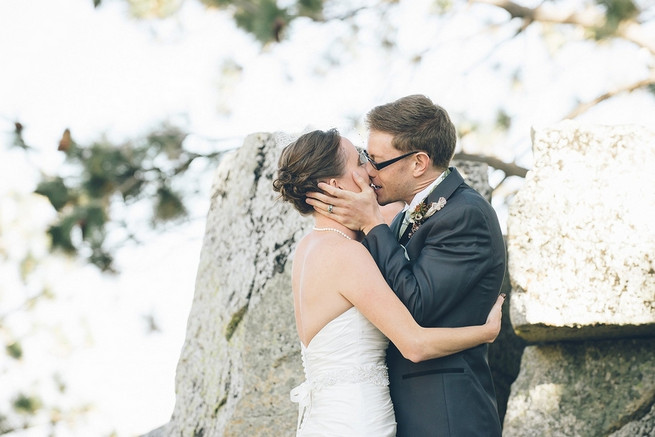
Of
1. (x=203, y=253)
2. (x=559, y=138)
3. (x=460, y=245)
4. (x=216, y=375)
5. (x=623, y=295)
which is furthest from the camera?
(x=203, y=253)

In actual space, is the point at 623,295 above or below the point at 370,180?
below

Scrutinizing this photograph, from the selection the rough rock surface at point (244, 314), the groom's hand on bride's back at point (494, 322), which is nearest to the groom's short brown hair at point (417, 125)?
the groom's hand on bride's back at point (494, 322)

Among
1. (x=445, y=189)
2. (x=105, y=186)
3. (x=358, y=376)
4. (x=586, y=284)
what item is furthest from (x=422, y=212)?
(x=105, y=186)

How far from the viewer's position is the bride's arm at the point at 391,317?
328 cm

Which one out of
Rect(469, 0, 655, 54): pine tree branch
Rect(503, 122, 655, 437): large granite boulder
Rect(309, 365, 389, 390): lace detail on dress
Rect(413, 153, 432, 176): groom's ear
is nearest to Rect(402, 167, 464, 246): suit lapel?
Rect(413, 153, 432, 176): groom's ear

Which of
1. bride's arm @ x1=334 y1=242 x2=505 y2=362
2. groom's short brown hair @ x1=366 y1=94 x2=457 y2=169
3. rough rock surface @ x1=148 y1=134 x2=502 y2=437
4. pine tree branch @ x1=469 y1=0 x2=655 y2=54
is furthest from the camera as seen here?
pine tree branch @ x1=469 y1=0 x2=655 y2=54

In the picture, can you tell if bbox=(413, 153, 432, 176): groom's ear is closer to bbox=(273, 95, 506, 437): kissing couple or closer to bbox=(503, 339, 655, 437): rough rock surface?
bbox=(273, 95, 506, 437): kissing couple

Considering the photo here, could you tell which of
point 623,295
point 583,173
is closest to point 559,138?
point 583,173

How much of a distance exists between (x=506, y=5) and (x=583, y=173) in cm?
387

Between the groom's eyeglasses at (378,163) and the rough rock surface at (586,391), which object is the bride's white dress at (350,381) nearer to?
the groom's eyeglasses at (378,163)

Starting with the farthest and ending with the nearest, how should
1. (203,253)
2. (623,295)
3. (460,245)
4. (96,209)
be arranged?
(96,209) → (203,253) → (623,295) → (460,245)

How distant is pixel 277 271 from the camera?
5.34 m

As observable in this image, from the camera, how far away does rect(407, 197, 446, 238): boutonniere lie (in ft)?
11.7

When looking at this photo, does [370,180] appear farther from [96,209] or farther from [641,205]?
[96,209]
